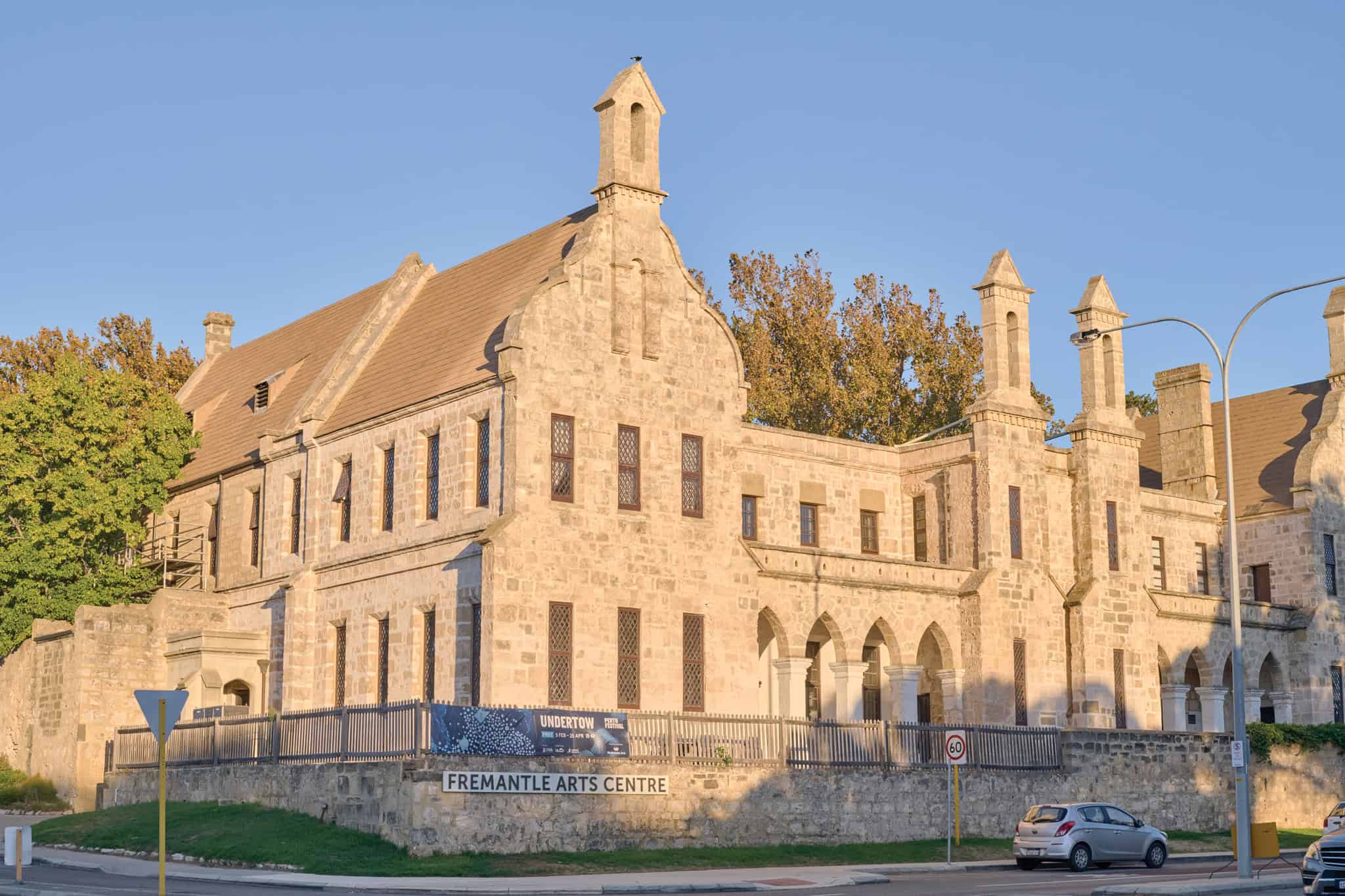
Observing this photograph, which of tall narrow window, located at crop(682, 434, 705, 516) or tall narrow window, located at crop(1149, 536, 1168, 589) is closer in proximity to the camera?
tall narrow window, located at crop(682, 434, 705, 516)

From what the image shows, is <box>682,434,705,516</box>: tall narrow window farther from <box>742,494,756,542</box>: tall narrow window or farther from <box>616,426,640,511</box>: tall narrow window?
<box>742,494,756,542</box>: tall narrow window

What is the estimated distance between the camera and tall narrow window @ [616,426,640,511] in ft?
129

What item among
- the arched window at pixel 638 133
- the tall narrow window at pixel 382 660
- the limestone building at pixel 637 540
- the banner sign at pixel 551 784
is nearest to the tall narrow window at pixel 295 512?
the limestone building at pixel 637 540

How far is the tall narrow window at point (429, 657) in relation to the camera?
39.4 meters

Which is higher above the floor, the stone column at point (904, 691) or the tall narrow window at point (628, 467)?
the tall narrow window at point (628, 467)

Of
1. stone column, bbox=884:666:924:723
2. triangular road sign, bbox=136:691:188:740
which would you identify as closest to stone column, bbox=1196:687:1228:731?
stone column, bbox=884:666:924:723

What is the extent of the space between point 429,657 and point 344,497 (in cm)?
645

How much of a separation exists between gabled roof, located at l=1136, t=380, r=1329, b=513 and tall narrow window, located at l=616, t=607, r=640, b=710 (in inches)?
1170

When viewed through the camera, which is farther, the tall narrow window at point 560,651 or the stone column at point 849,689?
the stone column at point 849,689

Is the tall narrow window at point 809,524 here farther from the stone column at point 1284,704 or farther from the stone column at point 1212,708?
the stone column at point 1284,704

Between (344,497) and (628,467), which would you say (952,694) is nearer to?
(628,467)

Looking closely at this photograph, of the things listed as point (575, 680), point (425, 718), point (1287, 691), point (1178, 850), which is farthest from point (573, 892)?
point (1287, 691)

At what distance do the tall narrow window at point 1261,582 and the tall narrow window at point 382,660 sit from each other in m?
33.5

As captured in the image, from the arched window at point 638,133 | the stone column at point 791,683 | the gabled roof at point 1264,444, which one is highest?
the arched window at point 638,133
